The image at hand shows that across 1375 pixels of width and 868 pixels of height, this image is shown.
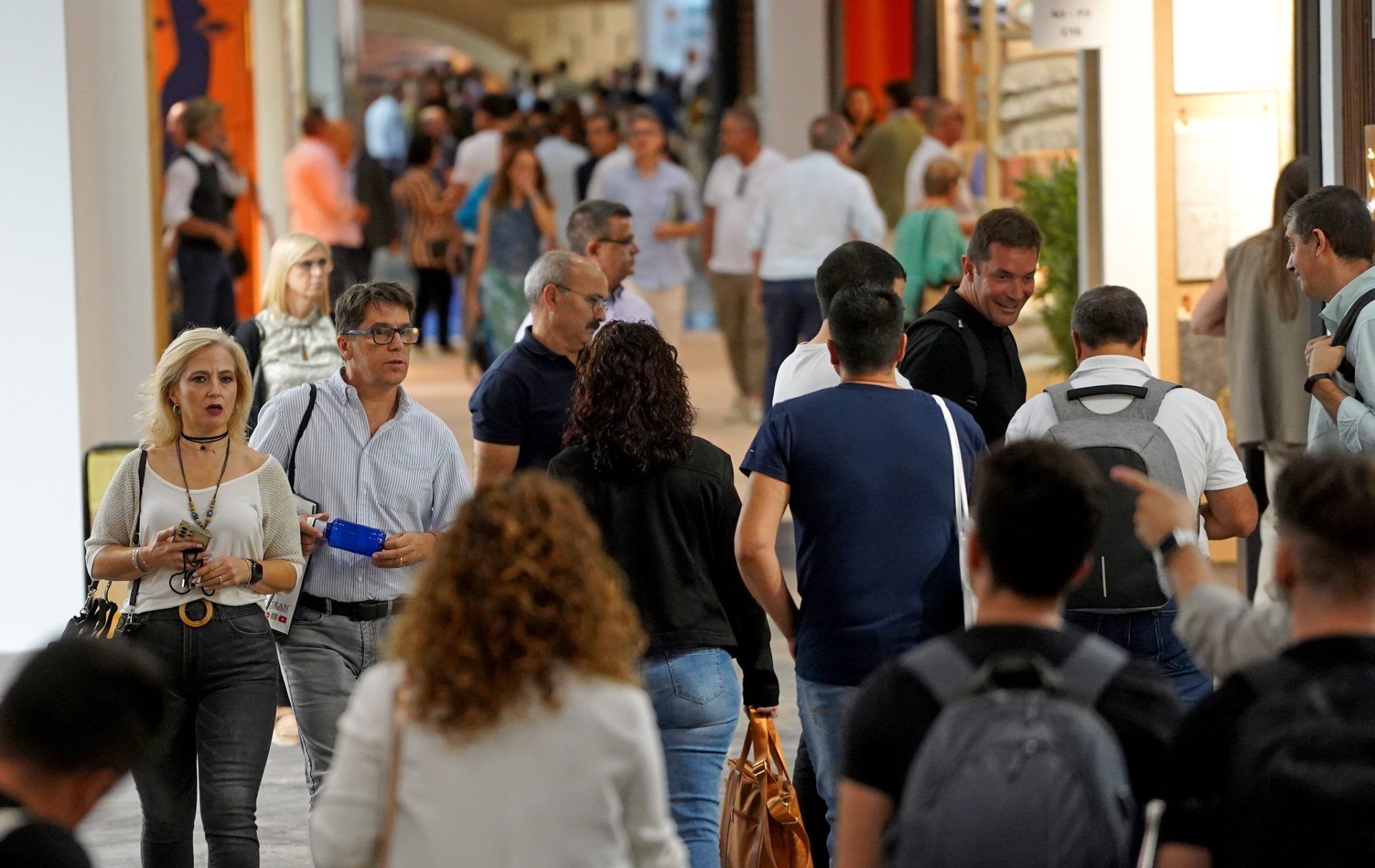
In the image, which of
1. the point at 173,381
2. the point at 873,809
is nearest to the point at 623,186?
the point at 173,381

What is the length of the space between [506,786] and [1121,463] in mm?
1864

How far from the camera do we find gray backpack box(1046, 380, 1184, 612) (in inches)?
149

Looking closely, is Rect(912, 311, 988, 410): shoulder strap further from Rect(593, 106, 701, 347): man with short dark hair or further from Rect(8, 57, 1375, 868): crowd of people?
Rect(593, 106, 701, 347): man with short dark hair

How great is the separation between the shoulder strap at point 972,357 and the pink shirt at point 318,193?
27.3 feet

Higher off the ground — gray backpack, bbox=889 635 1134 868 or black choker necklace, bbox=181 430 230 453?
black choker necklace, bbox=181 430 230 453

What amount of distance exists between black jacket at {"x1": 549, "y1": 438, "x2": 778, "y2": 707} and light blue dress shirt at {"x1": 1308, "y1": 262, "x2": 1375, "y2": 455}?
1.44 meters

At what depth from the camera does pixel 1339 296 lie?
4570 millimetres


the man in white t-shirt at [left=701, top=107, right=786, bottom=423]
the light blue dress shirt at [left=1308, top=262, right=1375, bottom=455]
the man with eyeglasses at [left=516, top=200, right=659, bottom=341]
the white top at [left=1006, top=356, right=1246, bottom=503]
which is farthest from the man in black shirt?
the man in white t-shirt at [left=701, top=107, right=786, bottom=423]

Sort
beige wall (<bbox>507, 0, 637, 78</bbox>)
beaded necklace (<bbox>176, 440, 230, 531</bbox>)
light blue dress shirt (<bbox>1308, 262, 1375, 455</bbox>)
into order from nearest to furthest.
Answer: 1. beaded necklace (<bbox>176, 440, 230, 531</bbox>)
2. light blue dress shirt (<bbox>1308, 262, 1375, 455</bbox>)
3. beige wall (<bbox>507, 0, 637, 78</bbox>)

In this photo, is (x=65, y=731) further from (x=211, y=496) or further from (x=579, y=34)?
(x=579, y=34)

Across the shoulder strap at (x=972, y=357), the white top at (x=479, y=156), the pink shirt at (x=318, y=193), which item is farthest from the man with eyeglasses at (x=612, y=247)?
the white top at (x=479, y=156)

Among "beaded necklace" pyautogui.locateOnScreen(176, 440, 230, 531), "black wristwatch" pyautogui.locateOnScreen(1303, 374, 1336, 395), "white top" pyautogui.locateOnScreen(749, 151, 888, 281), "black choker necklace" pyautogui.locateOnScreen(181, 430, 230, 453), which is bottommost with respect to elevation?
"beaded necklace" pyautogui.locateOnScreen(176, 440, 230, 531)

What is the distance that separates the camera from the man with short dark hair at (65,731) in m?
2.27

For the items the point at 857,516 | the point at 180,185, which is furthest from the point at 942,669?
the point at 180,185
